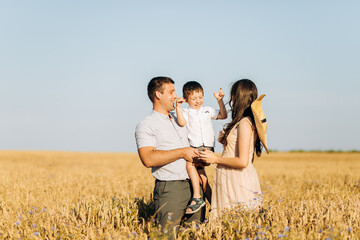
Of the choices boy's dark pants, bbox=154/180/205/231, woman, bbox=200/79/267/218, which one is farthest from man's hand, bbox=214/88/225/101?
boy's dark pants, bbox=154/180/205/231

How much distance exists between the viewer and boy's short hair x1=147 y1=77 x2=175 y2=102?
520cm

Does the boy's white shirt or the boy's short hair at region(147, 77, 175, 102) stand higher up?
the boy's short hair at region(147, 77, 175, 102)

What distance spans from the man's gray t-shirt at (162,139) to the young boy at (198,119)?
27cm

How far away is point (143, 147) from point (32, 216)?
2384 mm

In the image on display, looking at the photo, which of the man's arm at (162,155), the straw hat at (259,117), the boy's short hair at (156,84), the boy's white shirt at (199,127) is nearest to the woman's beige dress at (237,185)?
the straw hat at (259,117)

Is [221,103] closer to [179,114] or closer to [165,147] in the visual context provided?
[179,114]

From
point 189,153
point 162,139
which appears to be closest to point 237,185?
point 189,153

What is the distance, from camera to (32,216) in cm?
598

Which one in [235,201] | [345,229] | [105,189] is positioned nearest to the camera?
[345,229]

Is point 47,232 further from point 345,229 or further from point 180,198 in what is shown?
Answer: point 345,229

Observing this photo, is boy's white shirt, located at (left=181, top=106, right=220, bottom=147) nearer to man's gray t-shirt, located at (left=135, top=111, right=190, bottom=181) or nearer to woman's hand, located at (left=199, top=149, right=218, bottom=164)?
man's gray t-shirt, located at (left=135, top=111, right=190, bottom=181)

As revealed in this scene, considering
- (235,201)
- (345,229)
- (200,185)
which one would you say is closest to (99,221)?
(200,185)

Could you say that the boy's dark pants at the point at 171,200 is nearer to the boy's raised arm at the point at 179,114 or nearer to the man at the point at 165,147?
the man at the point at 165,147

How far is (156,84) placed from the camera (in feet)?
17.1
